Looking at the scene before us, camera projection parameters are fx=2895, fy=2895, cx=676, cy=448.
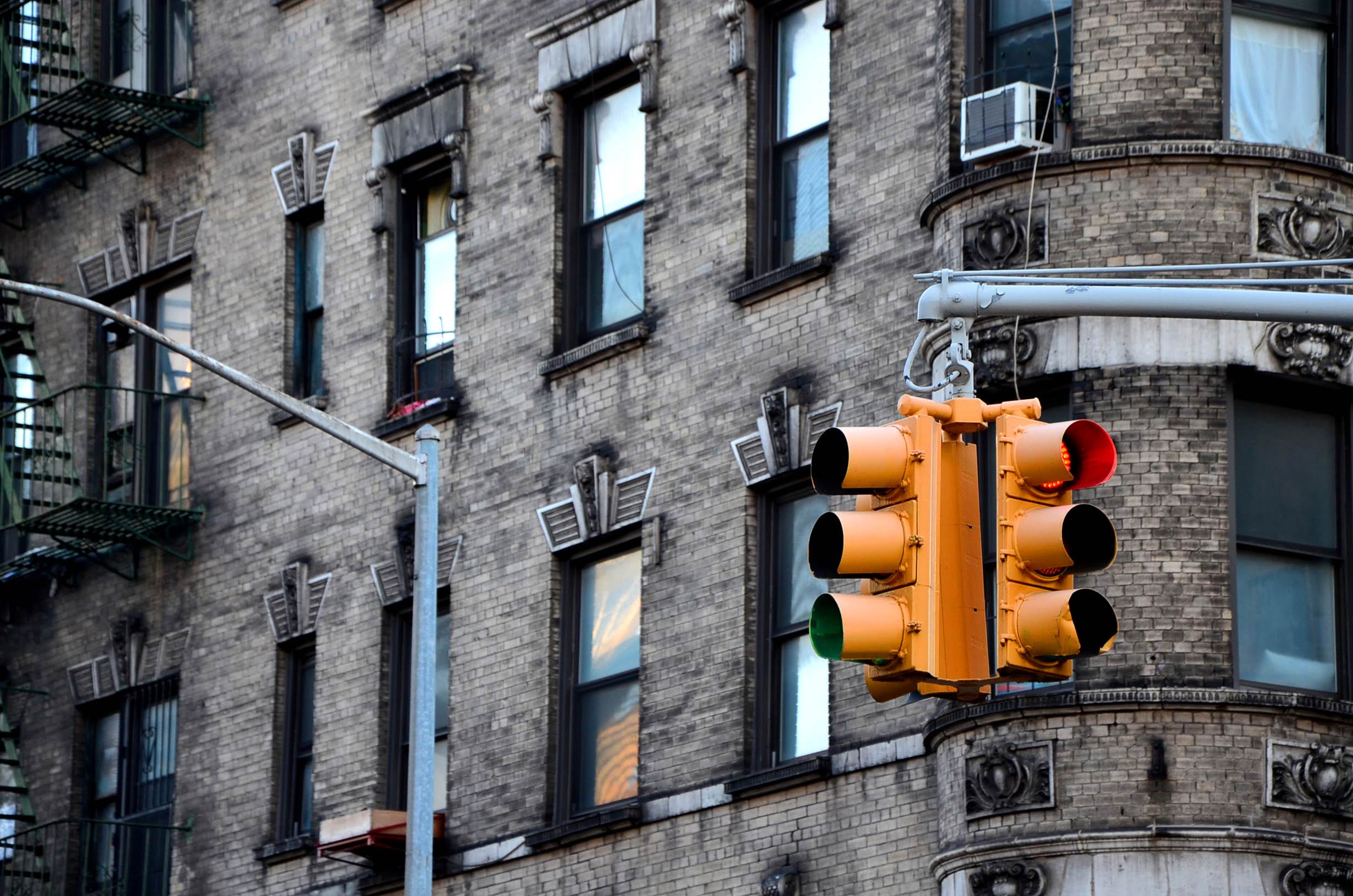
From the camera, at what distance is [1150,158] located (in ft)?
61.8

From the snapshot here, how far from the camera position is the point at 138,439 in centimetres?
2856

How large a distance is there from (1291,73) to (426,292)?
8866 mm

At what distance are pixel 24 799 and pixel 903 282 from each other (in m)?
12.9

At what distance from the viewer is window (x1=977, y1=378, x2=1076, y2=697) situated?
18797 millimetres

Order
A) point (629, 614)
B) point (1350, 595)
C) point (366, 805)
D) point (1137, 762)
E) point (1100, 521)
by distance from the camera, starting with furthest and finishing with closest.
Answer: point (366, 805) → point (629, 614) → point (1350, 595) → point (1137, 762) → point (1100, 521)

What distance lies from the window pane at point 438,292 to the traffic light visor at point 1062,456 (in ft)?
48.0

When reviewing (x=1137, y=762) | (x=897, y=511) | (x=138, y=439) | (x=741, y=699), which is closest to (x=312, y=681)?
(x=138, y=439)

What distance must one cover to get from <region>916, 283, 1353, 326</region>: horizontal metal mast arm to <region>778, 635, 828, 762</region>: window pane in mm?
9543

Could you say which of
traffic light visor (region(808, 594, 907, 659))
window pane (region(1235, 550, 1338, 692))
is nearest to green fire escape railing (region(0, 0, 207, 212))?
window pane (region(1235, 550, 1338, 692))

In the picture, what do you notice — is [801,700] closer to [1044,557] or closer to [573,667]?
[573,667]

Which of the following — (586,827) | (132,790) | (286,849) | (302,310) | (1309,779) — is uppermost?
(302,310)

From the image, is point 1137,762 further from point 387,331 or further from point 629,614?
point 387,331

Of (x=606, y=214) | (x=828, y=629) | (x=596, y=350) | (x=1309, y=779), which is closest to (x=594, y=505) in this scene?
(x=596, y=350)

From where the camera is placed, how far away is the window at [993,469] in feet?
61.7
